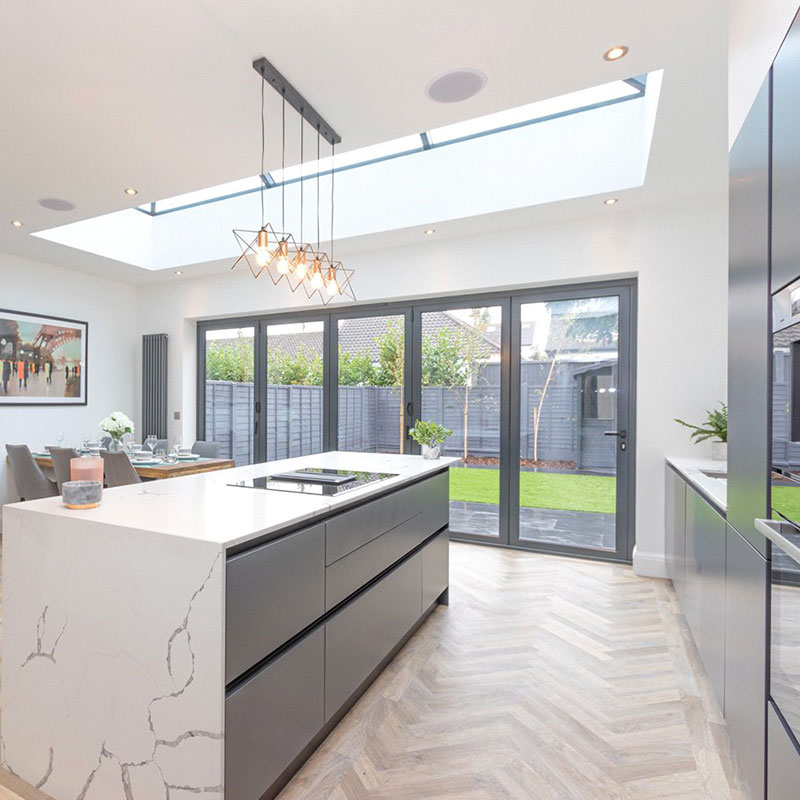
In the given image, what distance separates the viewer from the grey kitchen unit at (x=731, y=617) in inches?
54.8

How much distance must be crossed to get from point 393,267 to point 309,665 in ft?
12.1

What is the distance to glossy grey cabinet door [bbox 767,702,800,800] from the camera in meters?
1.12

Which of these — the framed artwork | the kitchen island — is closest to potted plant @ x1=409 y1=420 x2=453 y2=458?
the kitchen island

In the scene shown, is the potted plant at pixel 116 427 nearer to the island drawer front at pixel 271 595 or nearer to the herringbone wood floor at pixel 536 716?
the herringbone wood floor at pixel 536 716

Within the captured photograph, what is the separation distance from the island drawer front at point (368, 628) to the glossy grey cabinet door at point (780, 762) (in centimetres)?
134

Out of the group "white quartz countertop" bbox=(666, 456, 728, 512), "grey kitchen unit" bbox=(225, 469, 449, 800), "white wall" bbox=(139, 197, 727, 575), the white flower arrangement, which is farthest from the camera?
the white flower arrangement

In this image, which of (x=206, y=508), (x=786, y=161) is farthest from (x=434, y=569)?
(x=786, y=161)

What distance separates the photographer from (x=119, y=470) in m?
3.69

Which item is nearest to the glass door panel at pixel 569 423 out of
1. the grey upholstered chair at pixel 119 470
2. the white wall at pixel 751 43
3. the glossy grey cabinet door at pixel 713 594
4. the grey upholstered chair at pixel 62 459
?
the glossy grey cabinet door at pixel 713 594

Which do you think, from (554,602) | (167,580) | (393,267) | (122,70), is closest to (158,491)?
(167,580)

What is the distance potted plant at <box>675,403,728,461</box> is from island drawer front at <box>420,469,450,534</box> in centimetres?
166

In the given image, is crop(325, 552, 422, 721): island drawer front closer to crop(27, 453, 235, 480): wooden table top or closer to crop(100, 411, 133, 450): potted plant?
crop(27, 453, 235, 480): wooden table top

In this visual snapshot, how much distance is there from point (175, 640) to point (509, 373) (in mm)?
3466

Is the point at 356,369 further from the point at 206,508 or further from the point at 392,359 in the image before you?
the point at 206,508
